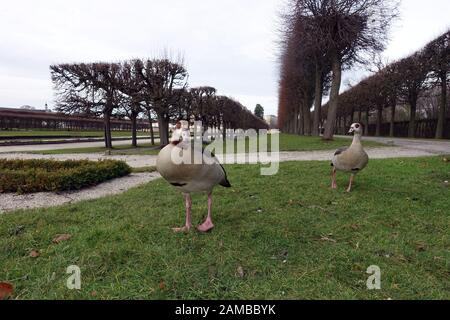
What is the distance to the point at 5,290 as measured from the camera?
116 inches

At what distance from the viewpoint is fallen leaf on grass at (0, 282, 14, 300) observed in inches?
113

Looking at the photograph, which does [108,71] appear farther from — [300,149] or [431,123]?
[431,123]

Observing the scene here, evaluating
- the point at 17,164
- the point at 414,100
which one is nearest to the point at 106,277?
the point at 17,164

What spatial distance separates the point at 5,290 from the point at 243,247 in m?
2.76

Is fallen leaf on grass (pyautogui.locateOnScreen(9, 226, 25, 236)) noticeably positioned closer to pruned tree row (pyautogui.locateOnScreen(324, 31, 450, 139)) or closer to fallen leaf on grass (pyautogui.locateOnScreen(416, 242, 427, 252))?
fallen leaf on grass (pyautogui.locateOnScreen(416, 242, 427, 252))

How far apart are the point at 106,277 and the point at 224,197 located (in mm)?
3655

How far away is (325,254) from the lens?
12.1 feet

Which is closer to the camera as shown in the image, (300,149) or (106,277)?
(106,277)

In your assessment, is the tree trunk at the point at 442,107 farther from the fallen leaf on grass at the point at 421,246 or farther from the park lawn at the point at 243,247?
the fallen leaf on grass at the point at 421,246

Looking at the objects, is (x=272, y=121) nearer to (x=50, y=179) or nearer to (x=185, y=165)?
(x=50, y=179)

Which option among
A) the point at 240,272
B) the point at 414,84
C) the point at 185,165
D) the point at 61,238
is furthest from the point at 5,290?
the point at 414,84

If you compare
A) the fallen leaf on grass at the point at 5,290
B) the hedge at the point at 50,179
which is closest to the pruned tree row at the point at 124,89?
Answer: the hedge at the point at 50,179

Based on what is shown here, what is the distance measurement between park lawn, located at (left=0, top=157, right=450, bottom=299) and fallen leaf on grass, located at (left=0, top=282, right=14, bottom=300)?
0.08 metres

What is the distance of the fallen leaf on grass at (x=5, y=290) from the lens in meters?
2.88
